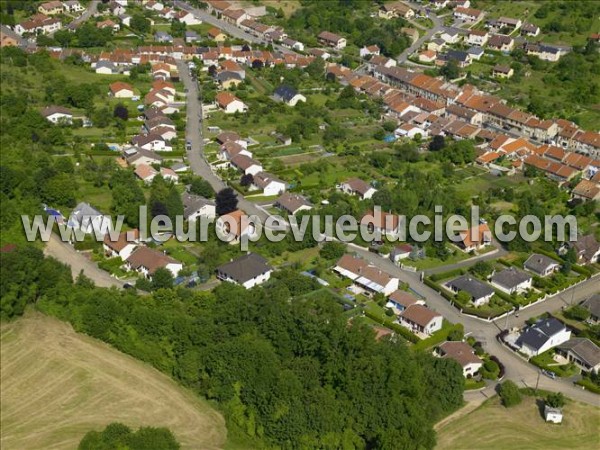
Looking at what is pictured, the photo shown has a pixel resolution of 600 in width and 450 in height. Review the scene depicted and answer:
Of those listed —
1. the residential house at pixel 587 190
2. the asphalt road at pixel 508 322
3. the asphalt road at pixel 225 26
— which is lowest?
the asphalt road at pixel 225 26

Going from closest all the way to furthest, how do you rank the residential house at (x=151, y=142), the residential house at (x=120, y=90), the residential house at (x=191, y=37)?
the residential house at (x=151, y=142) → the residential house at (x=120, y=90) → the residential house at (x=191, y=37)

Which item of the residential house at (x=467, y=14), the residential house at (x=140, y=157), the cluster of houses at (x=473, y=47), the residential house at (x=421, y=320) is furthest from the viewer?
the residential house at (x=467, y=14)

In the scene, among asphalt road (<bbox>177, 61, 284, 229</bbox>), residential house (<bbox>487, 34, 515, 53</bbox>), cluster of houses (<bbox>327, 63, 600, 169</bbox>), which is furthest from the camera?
residential house (<bbox>487, 34, 515, 53</bbox>)

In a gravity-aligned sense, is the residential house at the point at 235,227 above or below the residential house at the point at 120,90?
above

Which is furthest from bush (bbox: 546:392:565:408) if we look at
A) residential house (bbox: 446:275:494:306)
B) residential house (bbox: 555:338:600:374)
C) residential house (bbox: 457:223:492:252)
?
residential house (bbox: 457:223:492:252)

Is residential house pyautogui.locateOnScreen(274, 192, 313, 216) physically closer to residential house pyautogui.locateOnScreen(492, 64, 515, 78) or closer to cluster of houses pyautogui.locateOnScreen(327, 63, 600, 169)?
cluster of houses pyautogui.locateOnScreen(327, 63, 600, 169)

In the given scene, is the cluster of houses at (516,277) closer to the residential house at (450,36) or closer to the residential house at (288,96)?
the residential house at (288,96)

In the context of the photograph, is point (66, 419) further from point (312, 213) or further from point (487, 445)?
point (312, 213)

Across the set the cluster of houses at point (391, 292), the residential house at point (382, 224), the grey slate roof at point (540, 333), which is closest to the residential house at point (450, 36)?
the residential house at point (382, 224)
